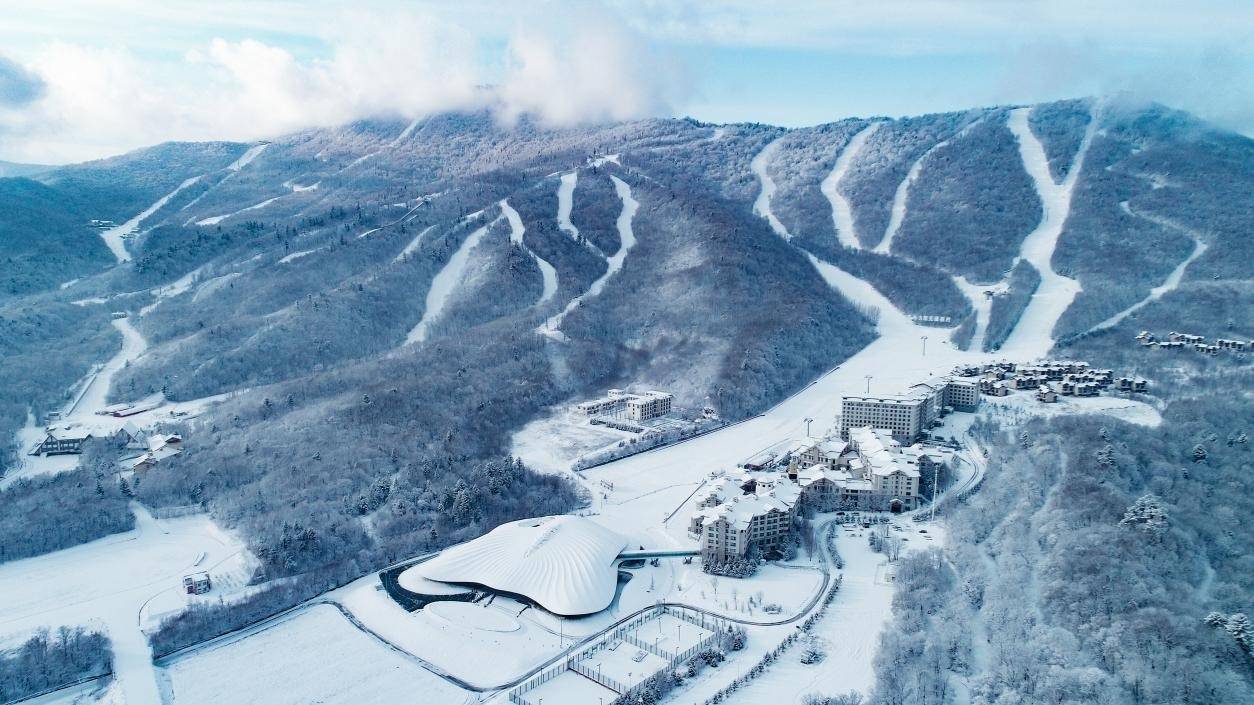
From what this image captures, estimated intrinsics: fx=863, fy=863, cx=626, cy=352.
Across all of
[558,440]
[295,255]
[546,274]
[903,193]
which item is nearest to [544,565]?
[558,440]

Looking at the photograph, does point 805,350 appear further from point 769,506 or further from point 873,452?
point 769,506

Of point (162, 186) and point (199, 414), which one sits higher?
point (162, 186)

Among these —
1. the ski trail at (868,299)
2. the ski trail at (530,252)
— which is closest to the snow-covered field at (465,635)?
the ski trail at (530,252)

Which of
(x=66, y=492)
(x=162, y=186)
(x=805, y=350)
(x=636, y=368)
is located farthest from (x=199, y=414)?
(x=162, y=186)

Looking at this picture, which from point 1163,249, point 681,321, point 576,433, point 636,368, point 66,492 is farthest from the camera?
point 1163,249

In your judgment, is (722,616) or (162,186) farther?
(162,186)

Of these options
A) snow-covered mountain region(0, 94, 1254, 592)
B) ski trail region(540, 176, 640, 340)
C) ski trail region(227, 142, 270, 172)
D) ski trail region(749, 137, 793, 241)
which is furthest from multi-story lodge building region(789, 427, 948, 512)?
ski trail region(227, 142, 270, 172)

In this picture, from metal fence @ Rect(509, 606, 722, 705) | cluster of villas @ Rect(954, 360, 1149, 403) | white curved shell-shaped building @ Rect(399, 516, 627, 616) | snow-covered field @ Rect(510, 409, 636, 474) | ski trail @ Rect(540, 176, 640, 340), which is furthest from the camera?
ski trail @ Rect(540, 176, 640, 340)

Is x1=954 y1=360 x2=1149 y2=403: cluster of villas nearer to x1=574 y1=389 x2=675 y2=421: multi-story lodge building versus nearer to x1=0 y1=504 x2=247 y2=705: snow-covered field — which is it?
x1=574 y1=389 x2=675 y2=421: multi-story lodge building
